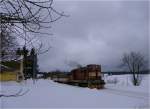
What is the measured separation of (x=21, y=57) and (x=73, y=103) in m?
11.4

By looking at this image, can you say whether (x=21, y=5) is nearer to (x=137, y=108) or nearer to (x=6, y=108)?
(x=6, y=108)

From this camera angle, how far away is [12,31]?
172 inches

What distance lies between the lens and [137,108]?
16.0m

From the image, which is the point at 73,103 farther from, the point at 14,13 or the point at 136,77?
the point at 136,77

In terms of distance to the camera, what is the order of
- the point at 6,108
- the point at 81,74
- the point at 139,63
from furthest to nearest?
1. the point at 139,63
2. the point at 81,74
3. the point at 6,108

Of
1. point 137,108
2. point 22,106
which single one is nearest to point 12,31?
point 22,106

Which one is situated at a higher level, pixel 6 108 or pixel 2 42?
pixel 2 42

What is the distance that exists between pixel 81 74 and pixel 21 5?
155 ft

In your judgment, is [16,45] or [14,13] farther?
[16,45]

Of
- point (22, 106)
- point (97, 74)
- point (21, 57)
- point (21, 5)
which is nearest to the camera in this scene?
point (21, 5)

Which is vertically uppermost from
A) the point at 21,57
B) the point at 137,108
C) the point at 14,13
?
the point at 14,13

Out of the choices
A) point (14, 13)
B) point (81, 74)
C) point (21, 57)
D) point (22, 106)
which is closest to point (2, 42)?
point (14, 13)

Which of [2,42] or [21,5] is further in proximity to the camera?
[2,42]

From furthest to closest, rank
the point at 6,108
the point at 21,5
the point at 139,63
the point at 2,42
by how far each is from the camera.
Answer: the point at 139,63 → the point at 6,108 → the point at 2,42 → the point at 21,5
